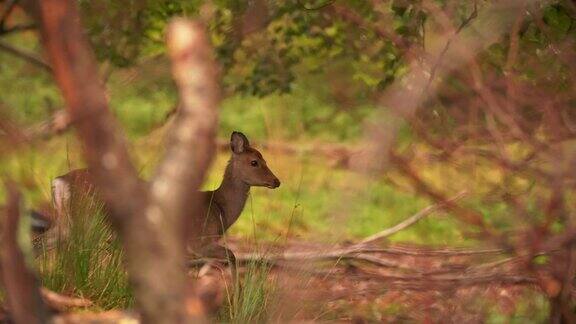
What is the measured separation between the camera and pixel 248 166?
8734mm

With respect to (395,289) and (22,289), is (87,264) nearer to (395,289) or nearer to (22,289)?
(395,289)

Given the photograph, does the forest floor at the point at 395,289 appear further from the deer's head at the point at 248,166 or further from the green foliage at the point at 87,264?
the deer's head at the point at 248,166

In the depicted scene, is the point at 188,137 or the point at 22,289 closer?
the point at 188,137

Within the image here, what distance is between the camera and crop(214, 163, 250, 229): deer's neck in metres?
8.59

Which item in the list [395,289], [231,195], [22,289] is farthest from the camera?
[231,195]

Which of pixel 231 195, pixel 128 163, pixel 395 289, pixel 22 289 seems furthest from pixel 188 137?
pixel 231 195

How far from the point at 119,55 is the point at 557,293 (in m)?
4.53

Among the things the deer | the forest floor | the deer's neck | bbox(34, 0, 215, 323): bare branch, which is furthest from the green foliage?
bbox(34, 0, 215, 323): bare branch

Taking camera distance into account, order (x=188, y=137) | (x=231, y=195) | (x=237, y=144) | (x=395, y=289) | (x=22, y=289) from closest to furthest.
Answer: (x=188, y=137) → (x=22, y=289) → (x=395, y=289) → (x=231, y=195) → (x=237, y=144)

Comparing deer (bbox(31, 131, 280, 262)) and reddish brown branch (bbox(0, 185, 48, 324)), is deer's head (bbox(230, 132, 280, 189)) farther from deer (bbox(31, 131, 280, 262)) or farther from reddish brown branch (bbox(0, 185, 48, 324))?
reddish brown branch (bbox(0, 185, 48, 324))

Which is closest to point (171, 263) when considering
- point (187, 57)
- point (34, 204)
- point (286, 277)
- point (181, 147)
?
point (181, 147)

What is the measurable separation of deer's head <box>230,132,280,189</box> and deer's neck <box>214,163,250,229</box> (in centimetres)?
3

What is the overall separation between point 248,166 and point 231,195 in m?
0.24

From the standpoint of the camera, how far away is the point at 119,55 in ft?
27.3
